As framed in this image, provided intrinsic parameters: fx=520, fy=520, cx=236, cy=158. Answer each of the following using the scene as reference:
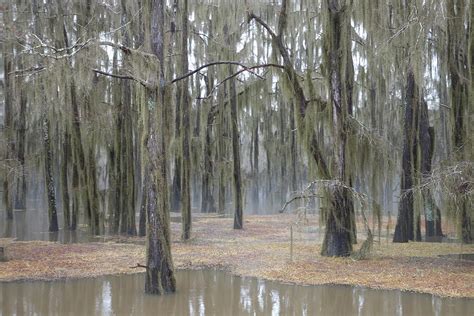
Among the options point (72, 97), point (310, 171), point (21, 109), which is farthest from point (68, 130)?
point (310, 171)

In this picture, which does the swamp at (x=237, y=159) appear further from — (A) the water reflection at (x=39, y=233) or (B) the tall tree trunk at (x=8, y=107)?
(B) the tall tree trunk at (x=8, y=107)

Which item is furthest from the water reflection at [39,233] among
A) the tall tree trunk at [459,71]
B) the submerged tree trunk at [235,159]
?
the tall tree trunk at [459,71]

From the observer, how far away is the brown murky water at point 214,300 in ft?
23.8

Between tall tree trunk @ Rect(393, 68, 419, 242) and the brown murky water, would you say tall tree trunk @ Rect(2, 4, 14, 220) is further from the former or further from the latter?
tall tree trunk @ Rect(393, 68, 419, 242)

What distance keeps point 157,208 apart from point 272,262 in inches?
155

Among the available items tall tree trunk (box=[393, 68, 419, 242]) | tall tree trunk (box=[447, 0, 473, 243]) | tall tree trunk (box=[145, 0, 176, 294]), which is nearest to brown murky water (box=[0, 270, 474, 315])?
tall tree trunk (box=[145, 0, 176, 294])

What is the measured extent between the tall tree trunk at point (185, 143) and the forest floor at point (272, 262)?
2.06ft

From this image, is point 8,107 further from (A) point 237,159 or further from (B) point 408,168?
(B) point 408,168

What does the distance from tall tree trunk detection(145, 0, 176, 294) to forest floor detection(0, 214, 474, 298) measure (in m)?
0.51

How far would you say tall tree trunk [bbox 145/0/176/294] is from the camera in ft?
27.3

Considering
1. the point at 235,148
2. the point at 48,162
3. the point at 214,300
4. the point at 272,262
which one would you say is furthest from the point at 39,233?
the point at 214,300

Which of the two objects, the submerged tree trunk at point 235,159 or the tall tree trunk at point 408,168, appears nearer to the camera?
the tall tree trunk at point 408,168

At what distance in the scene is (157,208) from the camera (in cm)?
836

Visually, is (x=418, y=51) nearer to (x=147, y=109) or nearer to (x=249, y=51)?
(x=147, y=109)
